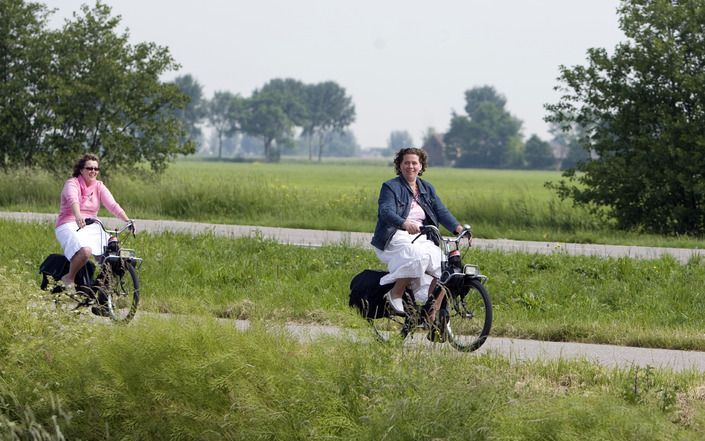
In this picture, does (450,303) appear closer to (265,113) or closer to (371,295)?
(371,295)

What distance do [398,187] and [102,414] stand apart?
2909mm

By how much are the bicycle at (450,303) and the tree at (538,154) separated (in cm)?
13581

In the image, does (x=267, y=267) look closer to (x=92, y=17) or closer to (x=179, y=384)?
(x=179, y=384)

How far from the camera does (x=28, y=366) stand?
326 inches

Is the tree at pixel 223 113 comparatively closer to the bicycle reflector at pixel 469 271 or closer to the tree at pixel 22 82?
the tree at pixel 22 82

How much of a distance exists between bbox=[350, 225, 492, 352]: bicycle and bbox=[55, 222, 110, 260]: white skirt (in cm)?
287

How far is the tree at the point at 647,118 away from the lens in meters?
20.9

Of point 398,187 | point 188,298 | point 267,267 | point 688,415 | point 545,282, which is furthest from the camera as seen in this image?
point 267,267

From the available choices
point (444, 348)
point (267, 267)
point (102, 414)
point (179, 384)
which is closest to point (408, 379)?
point (444, 348)

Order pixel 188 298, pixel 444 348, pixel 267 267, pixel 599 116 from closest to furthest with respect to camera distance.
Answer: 1. pixel 444 348
2. pixel 188 298
3. pixel 267 267
4. pixel 599 116

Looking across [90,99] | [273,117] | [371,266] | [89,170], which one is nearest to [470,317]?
[89,170]

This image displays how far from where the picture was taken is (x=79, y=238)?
10.6 metres

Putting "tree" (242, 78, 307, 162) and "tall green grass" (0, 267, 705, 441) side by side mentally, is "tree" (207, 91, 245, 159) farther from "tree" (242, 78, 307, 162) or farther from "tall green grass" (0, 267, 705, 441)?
"tall green grass" (0, 267, 705, 441)

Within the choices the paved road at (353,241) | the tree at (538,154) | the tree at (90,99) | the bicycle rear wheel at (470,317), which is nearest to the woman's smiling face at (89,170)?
the bicycle rear wheel at (470,317)
